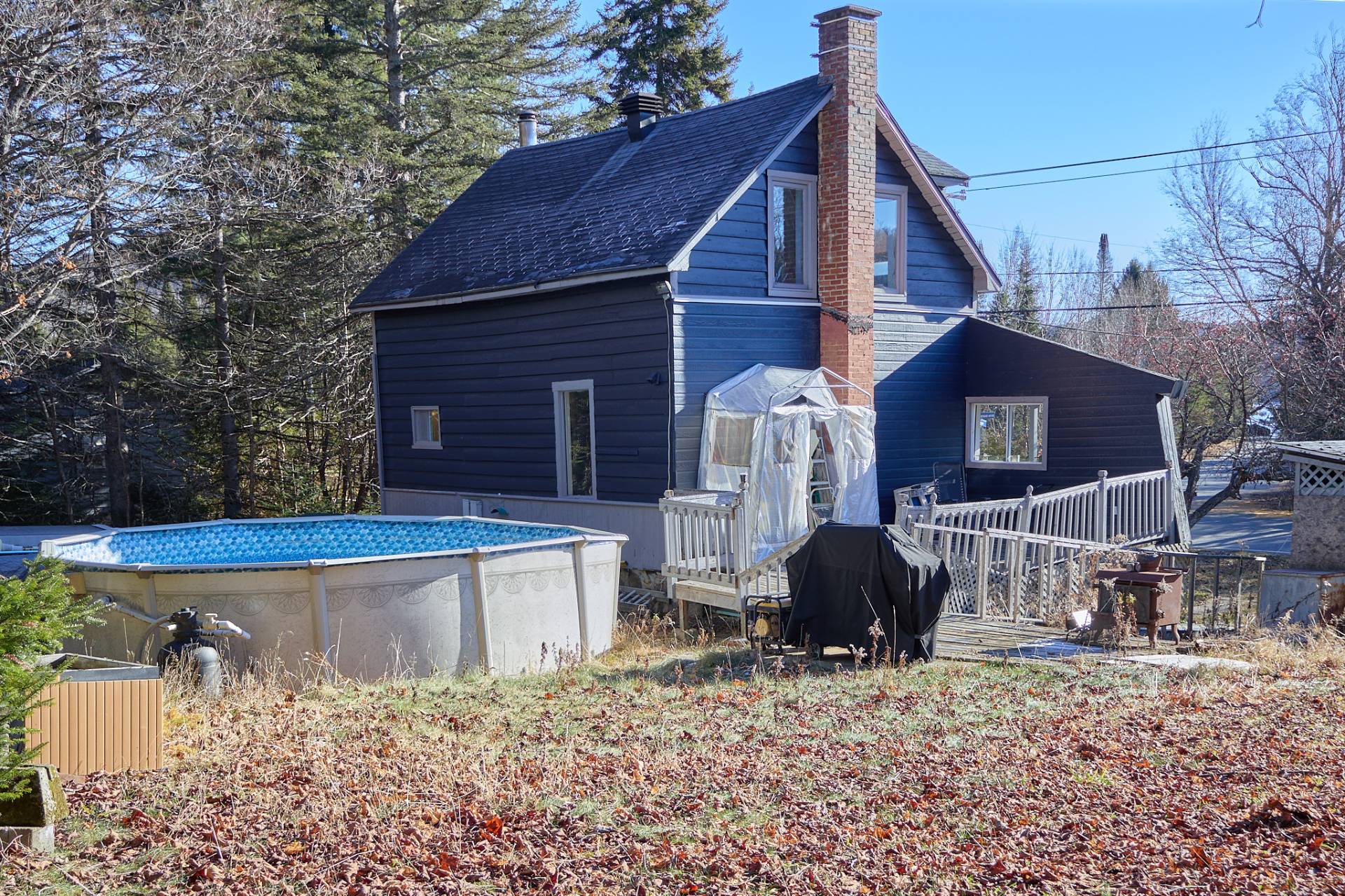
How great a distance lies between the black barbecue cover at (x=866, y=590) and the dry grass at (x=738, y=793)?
0.95 metres

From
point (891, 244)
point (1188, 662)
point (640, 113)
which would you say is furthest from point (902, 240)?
point (1188, 662)

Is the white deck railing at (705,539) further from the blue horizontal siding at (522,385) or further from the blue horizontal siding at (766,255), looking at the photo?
the blue horizontal siding at (766,255)

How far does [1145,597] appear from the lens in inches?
420

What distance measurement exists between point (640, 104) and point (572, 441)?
6269 mm

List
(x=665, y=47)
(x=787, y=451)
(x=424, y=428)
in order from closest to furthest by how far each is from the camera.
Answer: (x=787, y=451), (x=424, y=428), (x=665, y=47)

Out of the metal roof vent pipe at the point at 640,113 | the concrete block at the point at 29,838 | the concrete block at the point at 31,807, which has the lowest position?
the concrete block at the point at 29,838

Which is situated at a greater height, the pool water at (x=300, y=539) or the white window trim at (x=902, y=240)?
the white window trim at (x=902, y=240)

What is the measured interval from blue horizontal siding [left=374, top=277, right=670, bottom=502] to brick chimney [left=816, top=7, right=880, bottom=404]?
9.49 feet

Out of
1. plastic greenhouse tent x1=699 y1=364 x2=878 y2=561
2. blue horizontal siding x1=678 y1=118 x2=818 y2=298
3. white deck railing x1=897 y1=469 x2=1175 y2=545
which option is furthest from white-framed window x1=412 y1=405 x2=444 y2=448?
white deck railing x1=897 y1=469 x2=1175 y2=545

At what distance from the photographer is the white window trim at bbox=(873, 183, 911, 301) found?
17.3m

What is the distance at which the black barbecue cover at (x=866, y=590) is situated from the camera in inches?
387

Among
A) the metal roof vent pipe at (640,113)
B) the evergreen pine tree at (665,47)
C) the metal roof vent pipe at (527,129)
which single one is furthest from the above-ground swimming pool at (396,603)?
the evergreen pine tree at (665,47)

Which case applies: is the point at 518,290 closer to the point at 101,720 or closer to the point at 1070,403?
the point at 1070,403

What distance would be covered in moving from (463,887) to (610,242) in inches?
459
